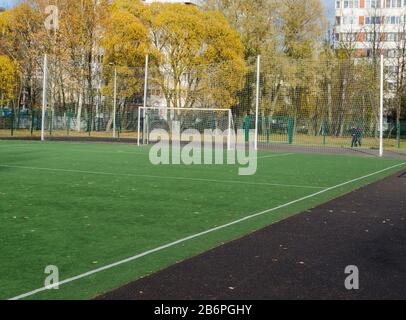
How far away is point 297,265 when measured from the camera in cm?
652

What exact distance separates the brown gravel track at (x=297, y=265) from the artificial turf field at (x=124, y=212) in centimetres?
37

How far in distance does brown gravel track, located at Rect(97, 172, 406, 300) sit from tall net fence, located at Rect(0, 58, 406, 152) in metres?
30.7

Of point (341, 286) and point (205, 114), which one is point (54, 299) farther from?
point (205, 114)

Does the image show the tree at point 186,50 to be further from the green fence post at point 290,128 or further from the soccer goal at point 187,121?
the green fence post at point 290,128

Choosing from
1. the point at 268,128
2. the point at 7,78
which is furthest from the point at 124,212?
the point at 7,78

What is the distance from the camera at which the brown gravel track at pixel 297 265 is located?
214 inches

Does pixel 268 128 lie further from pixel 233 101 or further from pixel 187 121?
pixel 187 121

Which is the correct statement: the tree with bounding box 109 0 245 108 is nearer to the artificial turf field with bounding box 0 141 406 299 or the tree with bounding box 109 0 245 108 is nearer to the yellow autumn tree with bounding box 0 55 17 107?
the yellow autumn tree with bounding box 0 55 17 107

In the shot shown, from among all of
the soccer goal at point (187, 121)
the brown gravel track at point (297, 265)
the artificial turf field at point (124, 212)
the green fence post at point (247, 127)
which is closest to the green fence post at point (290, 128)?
the green fence post at point (247, 127)

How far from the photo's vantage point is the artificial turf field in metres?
6.23

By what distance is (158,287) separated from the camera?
18.2 feet

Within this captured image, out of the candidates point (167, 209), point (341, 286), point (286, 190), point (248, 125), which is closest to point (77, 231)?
point (167, 209)

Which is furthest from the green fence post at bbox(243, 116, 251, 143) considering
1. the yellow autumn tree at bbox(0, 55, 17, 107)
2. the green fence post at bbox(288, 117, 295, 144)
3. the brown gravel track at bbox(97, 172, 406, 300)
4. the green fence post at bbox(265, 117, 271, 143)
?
the brown gravel track at bbox(97, 172, 406, 300)

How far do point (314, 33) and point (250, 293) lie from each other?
52.3 metres
